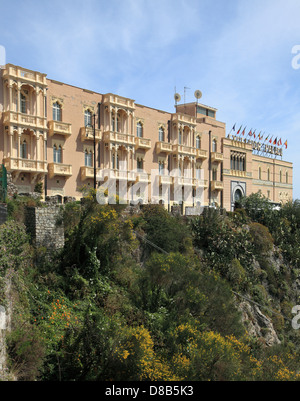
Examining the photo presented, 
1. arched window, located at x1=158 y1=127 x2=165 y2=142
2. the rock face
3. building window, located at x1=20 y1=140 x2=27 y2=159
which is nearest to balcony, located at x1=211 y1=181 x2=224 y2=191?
arched window, located at x1=158 y1=127 x2=165 y2=142

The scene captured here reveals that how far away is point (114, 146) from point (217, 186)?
Result: 14708 millimetres

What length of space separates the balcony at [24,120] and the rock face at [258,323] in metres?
17.3

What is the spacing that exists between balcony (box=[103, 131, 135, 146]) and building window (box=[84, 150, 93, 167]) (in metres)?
1.80

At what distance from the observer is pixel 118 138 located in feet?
100

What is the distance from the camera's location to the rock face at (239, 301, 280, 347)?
20.3 metres

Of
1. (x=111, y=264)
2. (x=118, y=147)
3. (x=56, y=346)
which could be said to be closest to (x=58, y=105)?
(x=118, y=147)

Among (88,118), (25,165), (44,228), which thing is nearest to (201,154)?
(88,118)

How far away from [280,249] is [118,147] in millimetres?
15397

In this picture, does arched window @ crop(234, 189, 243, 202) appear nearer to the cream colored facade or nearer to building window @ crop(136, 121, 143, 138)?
the cream colored facade

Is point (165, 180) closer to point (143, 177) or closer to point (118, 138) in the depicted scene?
point (143, 177)

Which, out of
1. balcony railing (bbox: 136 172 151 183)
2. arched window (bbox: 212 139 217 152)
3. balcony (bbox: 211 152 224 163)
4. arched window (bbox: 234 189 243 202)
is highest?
arched window (bbox: 212 139 217 152)

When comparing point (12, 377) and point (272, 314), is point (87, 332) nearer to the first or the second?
point (12, 377)
